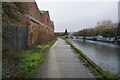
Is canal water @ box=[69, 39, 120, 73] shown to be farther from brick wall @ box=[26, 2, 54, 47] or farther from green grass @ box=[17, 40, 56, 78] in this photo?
brick wall @ box=[26, 2, 54, 47]

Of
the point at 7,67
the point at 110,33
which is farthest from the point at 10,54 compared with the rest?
the point at 110,33

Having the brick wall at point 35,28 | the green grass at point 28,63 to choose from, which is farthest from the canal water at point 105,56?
the brick wall at point 35,28

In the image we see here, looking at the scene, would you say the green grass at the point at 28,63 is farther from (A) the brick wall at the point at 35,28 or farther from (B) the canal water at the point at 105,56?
(B) the canal water at the point at 105,56

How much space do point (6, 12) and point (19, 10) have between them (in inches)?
43.3

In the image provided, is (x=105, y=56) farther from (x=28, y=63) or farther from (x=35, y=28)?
(x=28, y=63)

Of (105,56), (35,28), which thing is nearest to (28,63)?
(105,56)

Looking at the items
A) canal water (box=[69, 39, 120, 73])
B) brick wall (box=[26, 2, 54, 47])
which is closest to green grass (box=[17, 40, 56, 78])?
brick wall (box=[26, 2, 54, 47])

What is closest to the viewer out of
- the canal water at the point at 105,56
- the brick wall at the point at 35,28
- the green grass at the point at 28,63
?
the green grass at the point at 28,63

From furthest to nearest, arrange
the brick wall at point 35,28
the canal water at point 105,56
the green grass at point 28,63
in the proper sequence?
the brick wall at point 35,28, the canal water at point 105,56, the green grass at point 28,63

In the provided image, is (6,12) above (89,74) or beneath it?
above

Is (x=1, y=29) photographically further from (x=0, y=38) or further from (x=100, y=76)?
(x=100, y=76)

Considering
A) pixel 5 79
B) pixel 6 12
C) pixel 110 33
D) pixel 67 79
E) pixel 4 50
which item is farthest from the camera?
pixel 110 33

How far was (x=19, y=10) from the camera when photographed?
399 inches

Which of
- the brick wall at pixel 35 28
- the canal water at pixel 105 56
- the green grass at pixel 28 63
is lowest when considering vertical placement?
the canal water at pixel 105 56
